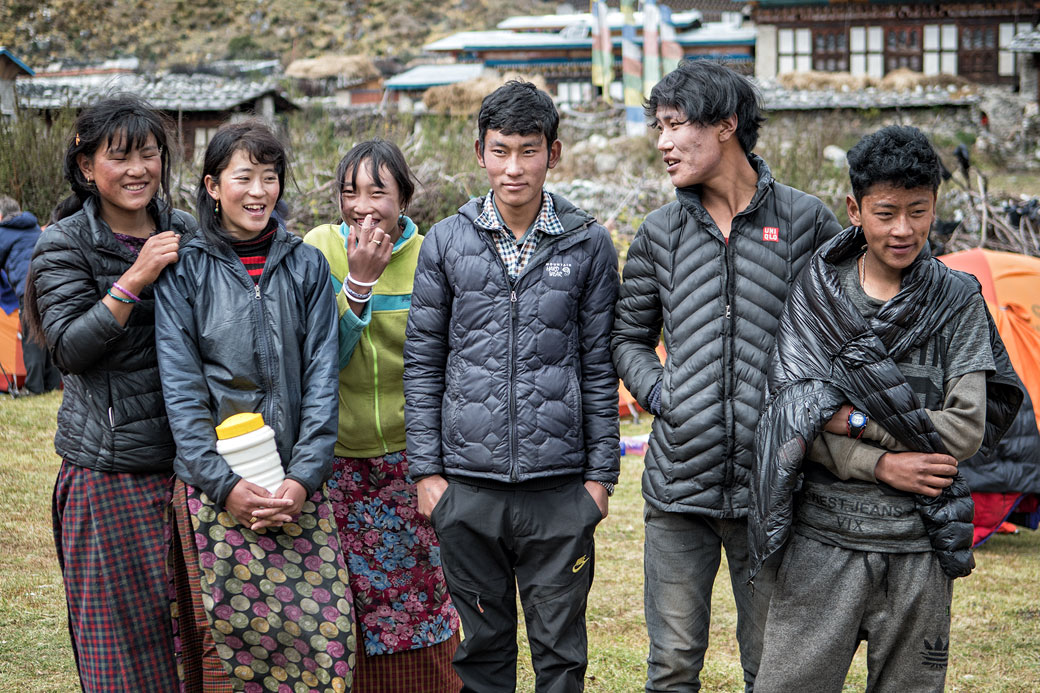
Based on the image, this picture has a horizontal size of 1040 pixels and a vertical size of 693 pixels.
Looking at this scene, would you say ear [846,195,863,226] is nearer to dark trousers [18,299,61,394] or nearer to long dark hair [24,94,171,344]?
long dark hair [24,94,171,344]

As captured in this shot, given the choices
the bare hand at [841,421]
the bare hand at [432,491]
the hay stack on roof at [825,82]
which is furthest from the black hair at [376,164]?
the hay stack on roof at [825,82]

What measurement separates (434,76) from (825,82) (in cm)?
1069

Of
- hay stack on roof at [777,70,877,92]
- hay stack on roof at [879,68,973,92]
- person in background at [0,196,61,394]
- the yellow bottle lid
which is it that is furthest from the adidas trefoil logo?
hay stack on roof at [879,68,973,92]

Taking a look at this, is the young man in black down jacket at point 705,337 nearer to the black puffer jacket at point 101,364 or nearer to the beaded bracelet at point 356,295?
the beaded bracelet at point 356,295

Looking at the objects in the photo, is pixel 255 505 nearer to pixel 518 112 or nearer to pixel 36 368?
pixel 518 112

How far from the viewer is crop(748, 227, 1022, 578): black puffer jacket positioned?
6.75ft

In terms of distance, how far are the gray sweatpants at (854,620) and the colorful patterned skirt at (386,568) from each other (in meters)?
1.05

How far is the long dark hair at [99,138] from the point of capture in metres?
2.44

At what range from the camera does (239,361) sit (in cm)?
237

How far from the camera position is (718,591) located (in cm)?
427

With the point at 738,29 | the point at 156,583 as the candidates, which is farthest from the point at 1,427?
the point at 738,29

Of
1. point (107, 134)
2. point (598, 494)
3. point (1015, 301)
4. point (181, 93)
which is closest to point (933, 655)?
point (598, 494)

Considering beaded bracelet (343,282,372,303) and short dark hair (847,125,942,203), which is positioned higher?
short dark hair (847,125,942,203)

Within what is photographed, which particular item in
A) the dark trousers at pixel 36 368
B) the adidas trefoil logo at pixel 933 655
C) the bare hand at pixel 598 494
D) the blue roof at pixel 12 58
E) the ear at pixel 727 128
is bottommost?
the dark trousers at pixel 36 368
